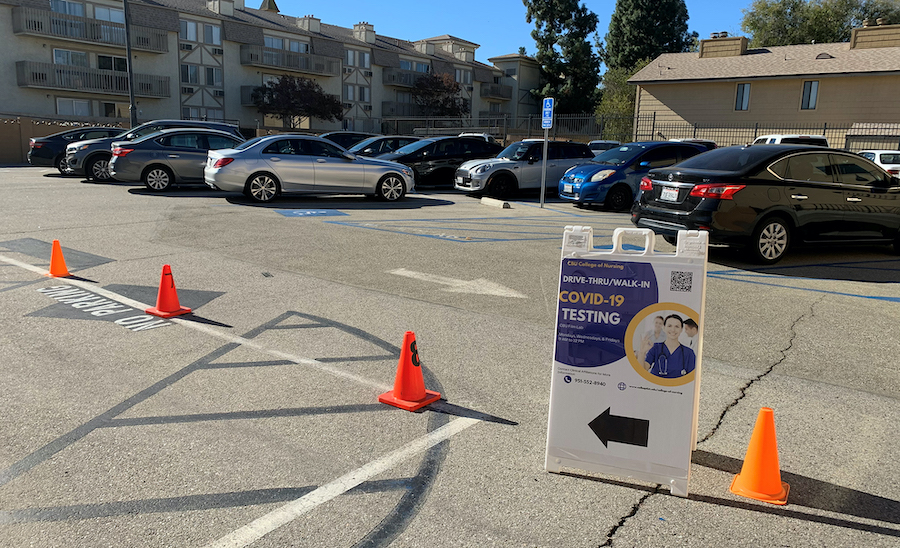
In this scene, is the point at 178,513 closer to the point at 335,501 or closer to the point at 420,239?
the point at 335,501

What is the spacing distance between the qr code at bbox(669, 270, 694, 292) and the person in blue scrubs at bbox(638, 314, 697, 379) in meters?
0.13

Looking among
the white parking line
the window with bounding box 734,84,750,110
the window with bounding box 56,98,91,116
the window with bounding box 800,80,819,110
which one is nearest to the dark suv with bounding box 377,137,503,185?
the white parking line

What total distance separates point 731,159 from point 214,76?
4460 cm

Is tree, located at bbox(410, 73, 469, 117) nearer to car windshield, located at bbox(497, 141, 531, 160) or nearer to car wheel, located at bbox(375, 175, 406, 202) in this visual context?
car windshield, located at bbox(497, 141, 531, 160)

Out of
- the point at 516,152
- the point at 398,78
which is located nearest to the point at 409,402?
the point at 516,152

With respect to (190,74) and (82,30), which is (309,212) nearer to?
(82,30)

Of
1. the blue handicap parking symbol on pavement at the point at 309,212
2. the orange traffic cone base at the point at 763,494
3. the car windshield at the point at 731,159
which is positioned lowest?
the orange traffic cone base at the point at 763,494

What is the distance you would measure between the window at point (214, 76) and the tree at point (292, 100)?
2.37 meters

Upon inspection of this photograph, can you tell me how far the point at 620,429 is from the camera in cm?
342

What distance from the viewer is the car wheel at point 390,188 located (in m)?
16.5

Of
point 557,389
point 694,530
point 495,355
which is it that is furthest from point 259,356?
point 694,530

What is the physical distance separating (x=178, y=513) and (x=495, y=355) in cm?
289

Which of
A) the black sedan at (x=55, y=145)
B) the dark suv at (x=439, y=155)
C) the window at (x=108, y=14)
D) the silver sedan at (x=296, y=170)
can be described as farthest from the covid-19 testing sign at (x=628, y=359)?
the window at (x=108, y=14)

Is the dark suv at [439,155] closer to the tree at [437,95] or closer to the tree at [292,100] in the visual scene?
the tree at [292,100]
